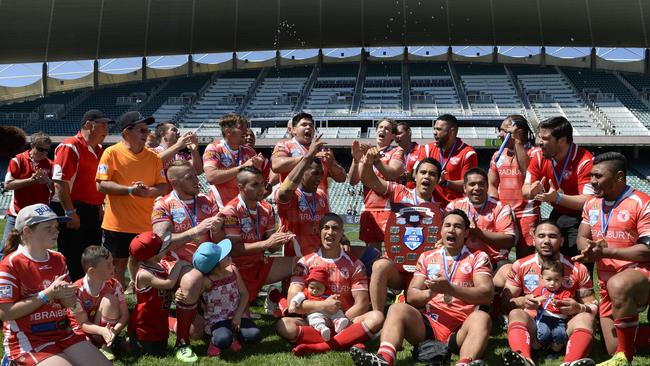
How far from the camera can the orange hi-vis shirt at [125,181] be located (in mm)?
6199

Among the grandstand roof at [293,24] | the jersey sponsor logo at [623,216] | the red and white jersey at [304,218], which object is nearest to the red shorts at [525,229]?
the jersey sponsor logo at [623,216]

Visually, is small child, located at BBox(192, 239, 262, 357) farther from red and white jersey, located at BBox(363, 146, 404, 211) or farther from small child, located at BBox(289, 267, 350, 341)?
red and white jersey, located at BBox(363, 146, 404, 211)

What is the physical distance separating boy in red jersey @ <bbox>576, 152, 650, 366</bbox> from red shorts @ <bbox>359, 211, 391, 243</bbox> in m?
2.05

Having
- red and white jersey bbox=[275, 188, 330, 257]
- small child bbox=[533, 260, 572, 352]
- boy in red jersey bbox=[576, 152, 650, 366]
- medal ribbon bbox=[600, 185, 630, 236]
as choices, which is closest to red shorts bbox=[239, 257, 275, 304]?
red and white jersey bbox=[275, 188, 330, 257]

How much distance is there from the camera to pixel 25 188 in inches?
273

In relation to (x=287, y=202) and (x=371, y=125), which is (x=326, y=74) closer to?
(x=371, y=125)

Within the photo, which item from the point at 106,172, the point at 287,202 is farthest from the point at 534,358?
the point at 106,172

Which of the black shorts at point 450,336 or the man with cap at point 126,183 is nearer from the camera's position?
the black shorts at point 450,336

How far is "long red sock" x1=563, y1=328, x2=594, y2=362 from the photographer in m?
4.62

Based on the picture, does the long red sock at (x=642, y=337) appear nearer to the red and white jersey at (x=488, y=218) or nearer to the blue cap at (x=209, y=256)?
the red and white jersey at (x=488, y=218)

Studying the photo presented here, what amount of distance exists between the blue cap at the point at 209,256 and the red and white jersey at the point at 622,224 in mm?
3140

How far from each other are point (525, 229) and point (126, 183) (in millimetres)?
4175

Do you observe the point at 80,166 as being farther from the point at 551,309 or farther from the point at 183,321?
the point at 551,309

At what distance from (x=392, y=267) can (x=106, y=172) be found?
2.98 meters
